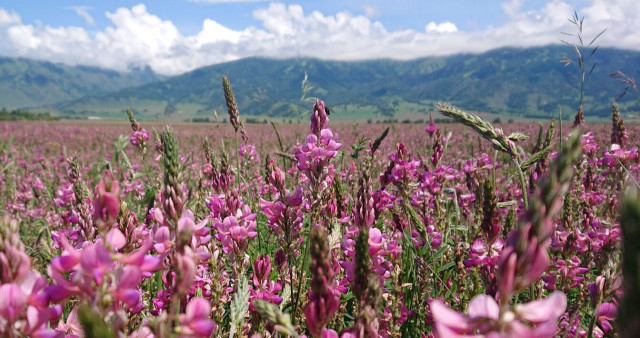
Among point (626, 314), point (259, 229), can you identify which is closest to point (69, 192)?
point (259, 229)

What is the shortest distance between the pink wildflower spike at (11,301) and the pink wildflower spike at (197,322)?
37 cm

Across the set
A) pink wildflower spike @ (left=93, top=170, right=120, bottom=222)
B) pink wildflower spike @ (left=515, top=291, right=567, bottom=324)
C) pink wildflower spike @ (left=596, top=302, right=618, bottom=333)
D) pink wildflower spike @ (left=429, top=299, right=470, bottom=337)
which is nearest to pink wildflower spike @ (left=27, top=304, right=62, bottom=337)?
pink wildflower spike @ (left=93, top=170, right=120, bottom=222)

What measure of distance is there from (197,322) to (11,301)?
17.3 inches

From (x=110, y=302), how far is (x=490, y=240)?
1.77 m

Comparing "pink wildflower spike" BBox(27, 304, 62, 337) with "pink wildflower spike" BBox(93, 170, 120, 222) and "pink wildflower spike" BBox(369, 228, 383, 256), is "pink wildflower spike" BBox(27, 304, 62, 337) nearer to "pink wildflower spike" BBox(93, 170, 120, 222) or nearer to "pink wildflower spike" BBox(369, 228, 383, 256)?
"pink wildflower spike" BBox(93, 170, 120, 222)

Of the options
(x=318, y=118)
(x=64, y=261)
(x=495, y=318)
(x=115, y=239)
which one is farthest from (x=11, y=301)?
(x=318, y=118)

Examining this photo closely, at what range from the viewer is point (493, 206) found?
6.25 feet

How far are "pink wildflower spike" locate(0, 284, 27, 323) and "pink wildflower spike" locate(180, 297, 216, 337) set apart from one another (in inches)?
14.8

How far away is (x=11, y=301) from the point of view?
0.90m

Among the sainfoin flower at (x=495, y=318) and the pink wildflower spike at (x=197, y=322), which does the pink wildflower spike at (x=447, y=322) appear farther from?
the pink wildflower spike at (x=197, y=322)

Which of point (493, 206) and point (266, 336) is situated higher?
point (493, 206)

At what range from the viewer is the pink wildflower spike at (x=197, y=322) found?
926 millimetres

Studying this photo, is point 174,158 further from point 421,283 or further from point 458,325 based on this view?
point 421,283

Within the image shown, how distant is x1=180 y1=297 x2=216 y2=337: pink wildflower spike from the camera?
Answer: 0.93 metres
